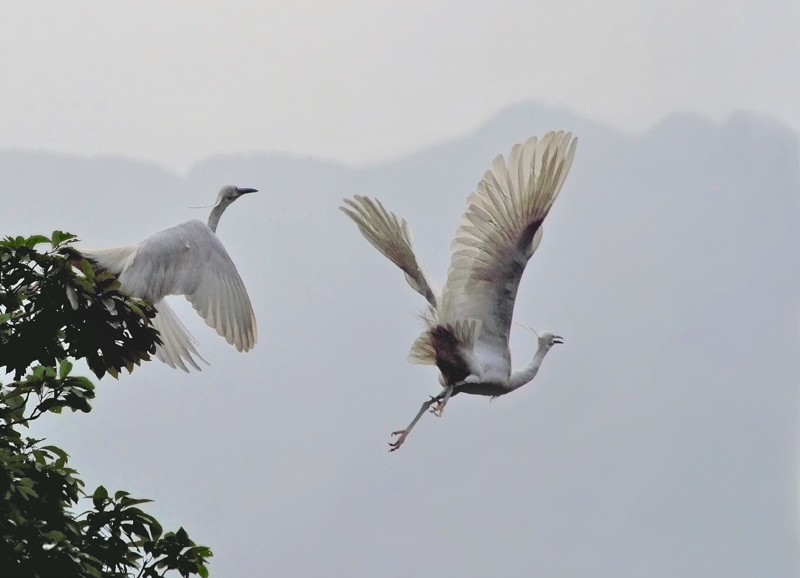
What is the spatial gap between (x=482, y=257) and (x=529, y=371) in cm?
130

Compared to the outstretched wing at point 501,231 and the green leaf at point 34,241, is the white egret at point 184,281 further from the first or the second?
A: the green leaf at point 34,241

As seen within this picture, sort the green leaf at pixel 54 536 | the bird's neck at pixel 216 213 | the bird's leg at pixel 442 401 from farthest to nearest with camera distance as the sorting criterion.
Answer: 1. the bird's neck at pixel 216 213
2. the bird's leg at pixel 442 401
3. the green leaf at pixel 54 536

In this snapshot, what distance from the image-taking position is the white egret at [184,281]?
37.0 feet

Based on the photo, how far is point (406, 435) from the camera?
10.4 m

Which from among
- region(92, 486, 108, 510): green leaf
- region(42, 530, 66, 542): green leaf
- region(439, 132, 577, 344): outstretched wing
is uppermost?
region(439, 132, 577, 344): outstretched wing

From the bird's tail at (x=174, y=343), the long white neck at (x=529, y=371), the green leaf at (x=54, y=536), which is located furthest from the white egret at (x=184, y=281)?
the green leaf at (x=54, y=536)

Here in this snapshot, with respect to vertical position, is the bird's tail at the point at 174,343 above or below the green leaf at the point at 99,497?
above

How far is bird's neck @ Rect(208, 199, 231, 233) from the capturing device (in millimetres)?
13234

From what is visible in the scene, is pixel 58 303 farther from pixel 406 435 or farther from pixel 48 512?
pixel 406 435

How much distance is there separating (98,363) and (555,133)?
447 centimetres

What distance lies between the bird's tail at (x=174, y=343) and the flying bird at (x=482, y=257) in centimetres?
169

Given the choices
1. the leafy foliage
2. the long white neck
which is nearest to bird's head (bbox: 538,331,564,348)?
the long white neck

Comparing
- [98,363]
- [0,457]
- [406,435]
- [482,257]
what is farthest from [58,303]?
[482,257]

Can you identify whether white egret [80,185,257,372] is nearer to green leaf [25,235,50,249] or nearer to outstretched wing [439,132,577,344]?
outstretched wing [439,132,577,344]
